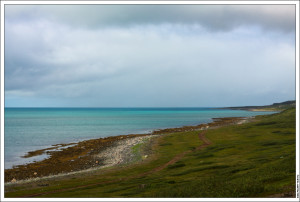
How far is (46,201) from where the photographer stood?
44.5ft

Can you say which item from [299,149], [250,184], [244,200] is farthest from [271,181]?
[244,200]

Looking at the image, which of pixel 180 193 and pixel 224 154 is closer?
pixel 180 193

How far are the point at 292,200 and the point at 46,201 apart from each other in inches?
547

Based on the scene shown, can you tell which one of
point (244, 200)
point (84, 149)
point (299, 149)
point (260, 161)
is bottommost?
point (84, 149)

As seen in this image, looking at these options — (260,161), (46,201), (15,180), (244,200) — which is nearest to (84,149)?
(15,180)

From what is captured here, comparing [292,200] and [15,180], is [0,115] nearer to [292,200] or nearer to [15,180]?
[292,200]

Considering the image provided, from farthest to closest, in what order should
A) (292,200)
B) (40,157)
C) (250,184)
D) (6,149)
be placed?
(6,149) → (40,157) → (250,184) → (292,200)

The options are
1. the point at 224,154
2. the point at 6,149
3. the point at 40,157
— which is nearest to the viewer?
the point at 224,154

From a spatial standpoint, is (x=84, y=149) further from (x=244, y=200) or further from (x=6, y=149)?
(x=244, y=200)

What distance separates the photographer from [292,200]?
12.8 m

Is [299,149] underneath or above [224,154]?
above

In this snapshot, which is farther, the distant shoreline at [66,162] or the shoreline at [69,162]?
the distant shoreline at [66,162]

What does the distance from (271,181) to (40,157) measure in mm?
48505

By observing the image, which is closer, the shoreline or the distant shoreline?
the shoreline
